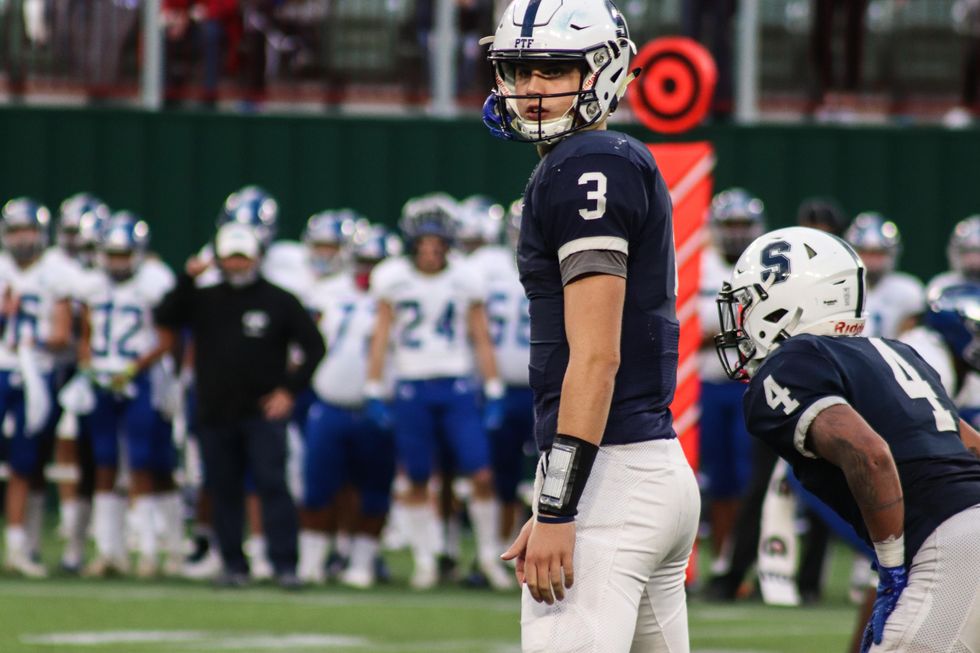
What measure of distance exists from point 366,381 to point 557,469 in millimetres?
7254

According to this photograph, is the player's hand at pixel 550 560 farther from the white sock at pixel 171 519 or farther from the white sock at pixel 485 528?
the white sock at pixel 171 519

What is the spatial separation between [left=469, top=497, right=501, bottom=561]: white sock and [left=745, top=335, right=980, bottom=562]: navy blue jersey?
668 cm

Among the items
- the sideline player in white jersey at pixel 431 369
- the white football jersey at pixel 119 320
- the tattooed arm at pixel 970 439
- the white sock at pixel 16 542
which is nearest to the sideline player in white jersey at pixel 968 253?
the sideline player in white jersey at pixel 431 369

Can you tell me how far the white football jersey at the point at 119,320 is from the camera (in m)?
11.2

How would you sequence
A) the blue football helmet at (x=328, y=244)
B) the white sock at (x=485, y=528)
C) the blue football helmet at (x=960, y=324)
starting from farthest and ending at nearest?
the blue football helmet at (x=328, y=244), the white sock at (x=485, y=528), the blue football helmet at (x=960, y=324)

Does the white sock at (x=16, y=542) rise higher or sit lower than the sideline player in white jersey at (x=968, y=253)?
lower

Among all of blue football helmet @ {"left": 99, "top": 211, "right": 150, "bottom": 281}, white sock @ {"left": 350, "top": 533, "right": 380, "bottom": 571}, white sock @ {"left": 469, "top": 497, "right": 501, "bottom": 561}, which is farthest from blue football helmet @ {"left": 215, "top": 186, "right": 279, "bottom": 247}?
white sock @ {"left": 469, "top": 497, "right": 501, "bottom": 561}

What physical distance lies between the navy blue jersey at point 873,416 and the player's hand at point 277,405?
6.48 meters

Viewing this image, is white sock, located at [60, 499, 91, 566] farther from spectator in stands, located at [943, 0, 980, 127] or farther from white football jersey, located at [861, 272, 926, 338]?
spectator in stands, located at [943, 0, 980, 127]

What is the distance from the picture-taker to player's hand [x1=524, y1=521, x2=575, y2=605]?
386 centimetres

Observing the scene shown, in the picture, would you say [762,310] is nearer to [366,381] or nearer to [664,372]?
[664,372]

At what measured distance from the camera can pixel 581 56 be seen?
4.08 m

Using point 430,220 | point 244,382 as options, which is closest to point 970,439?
point 244,382

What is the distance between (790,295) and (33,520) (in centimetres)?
776
